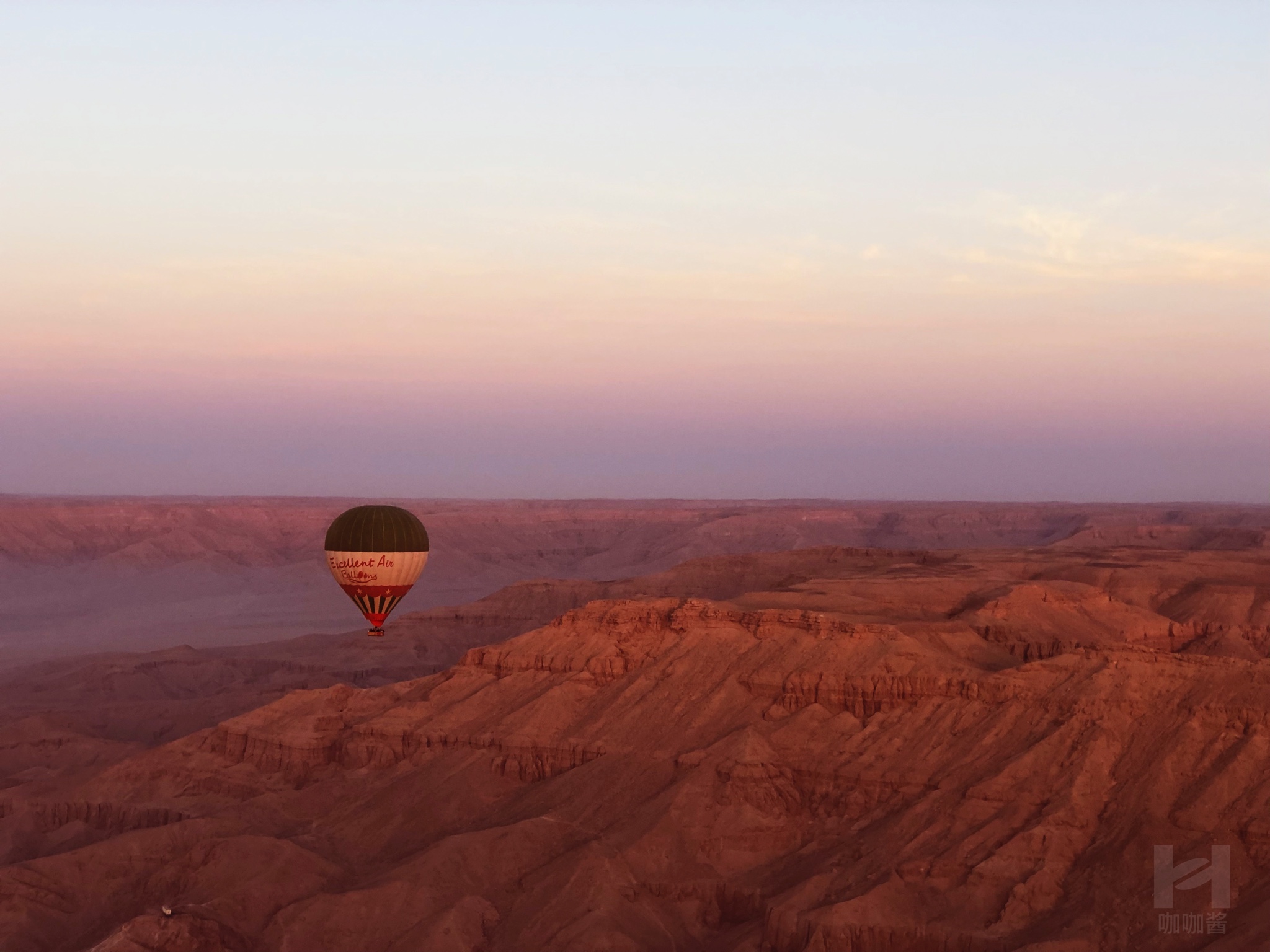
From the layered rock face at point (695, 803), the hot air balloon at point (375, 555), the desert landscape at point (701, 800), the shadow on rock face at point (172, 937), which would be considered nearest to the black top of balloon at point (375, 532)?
the hot air balloon at point (375, 555)

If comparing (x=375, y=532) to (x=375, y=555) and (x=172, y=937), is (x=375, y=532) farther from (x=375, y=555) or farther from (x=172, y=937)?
(x=172, y=937)

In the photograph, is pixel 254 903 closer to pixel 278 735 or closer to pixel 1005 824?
pixel 278 735

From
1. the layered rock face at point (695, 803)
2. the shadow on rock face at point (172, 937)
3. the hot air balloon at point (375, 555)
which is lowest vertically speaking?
the shadow on rock face at point (172, 937)

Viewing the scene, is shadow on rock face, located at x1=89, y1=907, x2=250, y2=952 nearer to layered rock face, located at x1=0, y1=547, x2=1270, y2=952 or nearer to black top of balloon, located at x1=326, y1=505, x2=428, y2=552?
layered rock face, located at x1=0, y1=547, x2=1270, y2=952

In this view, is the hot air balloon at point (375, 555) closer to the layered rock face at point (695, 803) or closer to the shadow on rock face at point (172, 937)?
the layered rock face at point (695, 803)

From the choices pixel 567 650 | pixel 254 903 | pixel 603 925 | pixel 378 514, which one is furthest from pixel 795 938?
pixel 378 514
